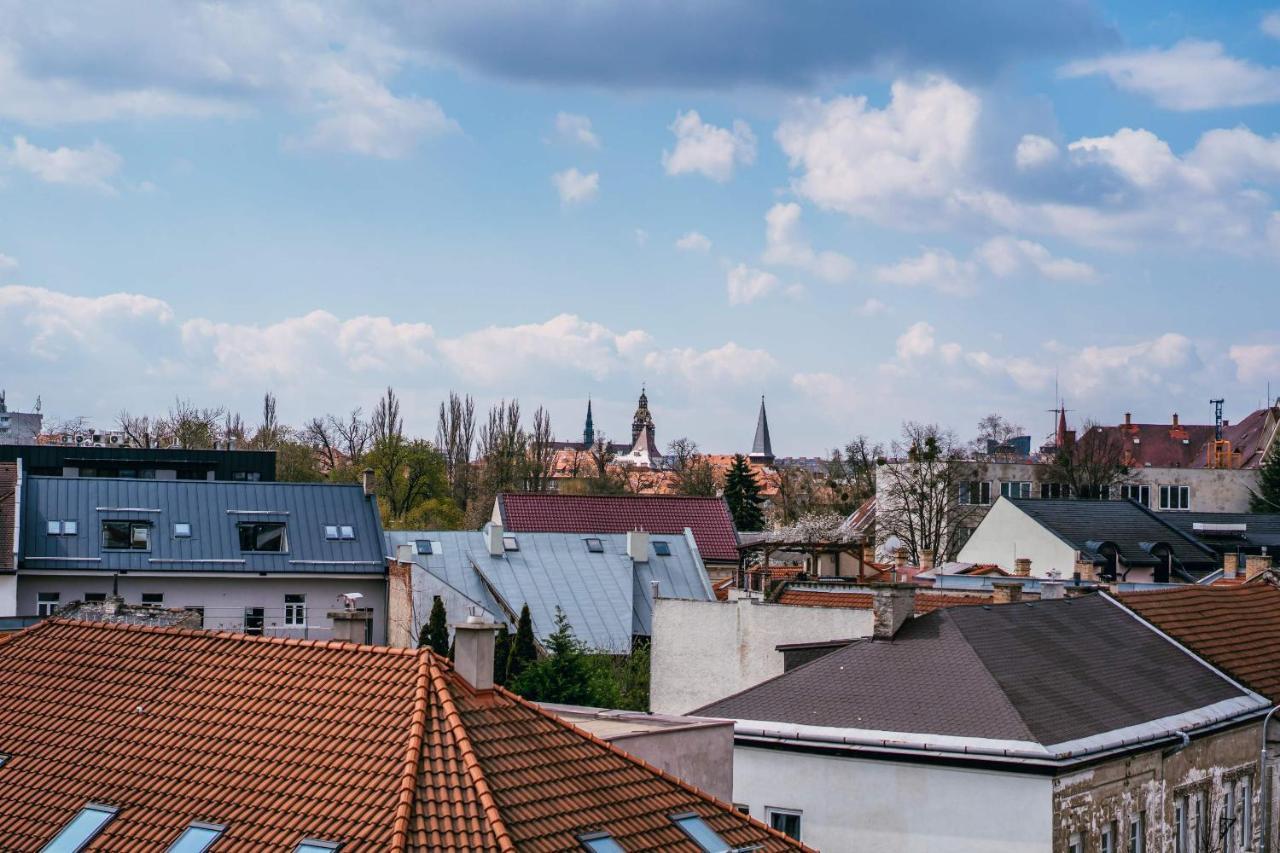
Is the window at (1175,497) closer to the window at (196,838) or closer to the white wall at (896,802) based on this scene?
the white wall at (896,802)

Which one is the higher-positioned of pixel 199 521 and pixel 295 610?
pixel 199 521

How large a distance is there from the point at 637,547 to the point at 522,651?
43.1 ft

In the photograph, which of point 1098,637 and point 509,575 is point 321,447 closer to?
point 509,575

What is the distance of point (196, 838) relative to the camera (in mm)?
16172

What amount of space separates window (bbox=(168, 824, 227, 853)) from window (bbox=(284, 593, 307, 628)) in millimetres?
37891

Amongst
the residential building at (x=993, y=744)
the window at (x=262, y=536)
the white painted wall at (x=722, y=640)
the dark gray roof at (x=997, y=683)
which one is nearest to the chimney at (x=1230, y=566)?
the dark gray roof at (x=997, y=683)

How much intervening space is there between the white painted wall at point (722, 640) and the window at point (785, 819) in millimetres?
5187

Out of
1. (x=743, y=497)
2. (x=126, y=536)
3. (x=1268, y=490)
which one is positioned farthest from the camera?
(x=743, y=497)

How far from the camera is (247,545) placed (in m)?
54.8

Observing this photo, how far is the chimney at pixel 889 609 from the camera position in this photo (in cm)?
2805

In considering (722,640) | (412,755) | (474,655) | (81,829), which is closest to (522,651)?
Answer: (722,640)

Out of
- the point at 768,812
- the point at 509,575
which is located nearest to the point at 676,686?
the point at 768,812

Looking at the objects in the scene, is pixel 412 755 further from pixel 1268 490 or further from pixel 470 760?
pixel 1268 490

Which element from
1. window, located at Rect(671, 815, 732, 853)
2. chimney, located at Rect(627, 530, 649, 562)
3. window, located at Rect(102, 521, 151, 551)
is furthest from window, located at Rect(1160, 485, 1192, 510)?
window, located at Rect(671, 815, 732, 853)
